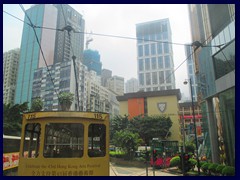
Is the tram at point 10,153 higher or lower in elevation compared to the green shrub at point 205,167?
higher

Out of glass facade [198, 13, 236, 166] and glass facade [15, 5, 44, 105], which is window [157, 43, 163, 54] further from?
glass facade [198, 13, 236, 166]

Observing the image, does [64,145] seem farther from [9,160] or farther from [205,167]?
[205,167]

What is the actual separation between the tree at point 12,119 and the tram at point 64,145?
69.8 feet

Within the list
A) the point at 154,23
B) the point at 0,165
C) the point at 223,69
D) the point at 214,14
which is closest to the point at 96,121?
the point at 0,165

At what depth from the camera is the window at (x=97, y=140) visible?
6.22m

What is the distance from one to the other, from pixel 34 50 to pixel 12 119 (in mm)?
44086

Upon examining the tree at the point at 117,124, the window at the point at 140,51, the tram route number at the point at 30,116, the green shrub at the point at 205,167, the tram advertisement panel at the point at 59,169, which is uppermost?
the window at the point at 140,51

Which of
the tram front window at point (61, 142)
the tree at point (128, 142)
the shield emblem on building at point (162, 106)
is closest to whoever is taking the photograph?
the tram front window at point (61, 142)

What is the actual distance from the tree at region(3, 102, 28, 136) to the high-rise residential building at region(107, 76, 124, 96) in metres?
103

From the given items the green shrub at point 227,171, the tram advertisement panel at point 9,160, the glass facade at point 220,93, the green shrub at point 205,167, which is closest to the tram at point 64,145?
the tram advertisement panel at point 9,160

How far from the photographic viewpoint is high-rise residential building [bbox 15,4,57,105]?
210 feet

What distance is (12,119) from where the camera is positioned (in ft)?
87.4

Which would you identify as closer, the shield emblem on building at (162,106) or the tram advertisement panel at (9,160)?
the tram advertisement panel at (9,160)

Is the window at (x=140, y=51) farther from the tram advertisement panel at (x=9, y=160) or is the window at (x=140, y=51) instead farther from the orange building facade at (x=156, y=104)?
the tram advertisement panel at (x=9, y=160)
